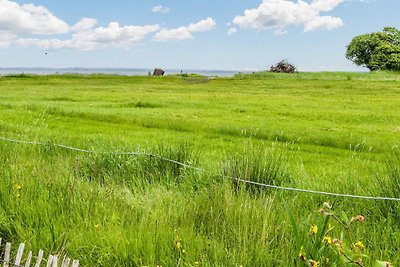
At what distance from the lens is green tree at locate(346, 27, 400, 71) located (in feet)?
234

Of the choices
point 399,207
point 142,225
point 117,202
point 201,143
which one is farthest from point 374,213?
point 201,143

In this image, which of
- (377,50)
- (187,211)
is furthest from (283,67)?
(187,211)

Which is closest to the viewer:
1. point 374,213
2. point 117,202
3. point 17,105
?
point 374,213

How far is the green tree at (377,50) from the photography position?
7144 centimetres

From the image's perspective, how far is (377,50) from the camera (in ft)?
249

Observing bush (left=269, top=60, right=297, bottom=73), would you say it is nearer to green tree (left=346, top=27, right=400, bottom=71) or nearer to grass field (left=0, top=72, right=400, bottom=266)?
green tree (left=346, top=27, right=400, bottom=71)

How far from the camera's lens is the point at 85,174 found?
20.3 feet

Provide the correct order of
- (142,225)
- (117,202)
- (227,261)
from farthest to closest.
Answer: (117,202), (142,225), (227,261)

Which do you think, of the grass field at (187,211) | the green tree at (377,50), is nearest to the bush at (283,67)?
the green tree at (377,50)

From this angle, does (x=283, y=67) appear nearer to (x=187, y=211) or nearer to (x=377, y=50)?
(x=377, y=50)

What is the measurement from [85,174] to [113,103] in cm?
1522

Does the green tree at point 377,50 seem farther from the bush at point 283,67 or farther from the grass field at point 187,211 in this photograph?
the grass field at point 187,211

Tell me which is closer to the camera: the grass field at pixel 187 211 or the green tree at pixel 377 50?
the grass field at pixel 187 211

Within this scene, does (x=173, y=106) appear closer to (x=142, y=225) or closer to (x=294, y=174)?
(x=294, y=174)
